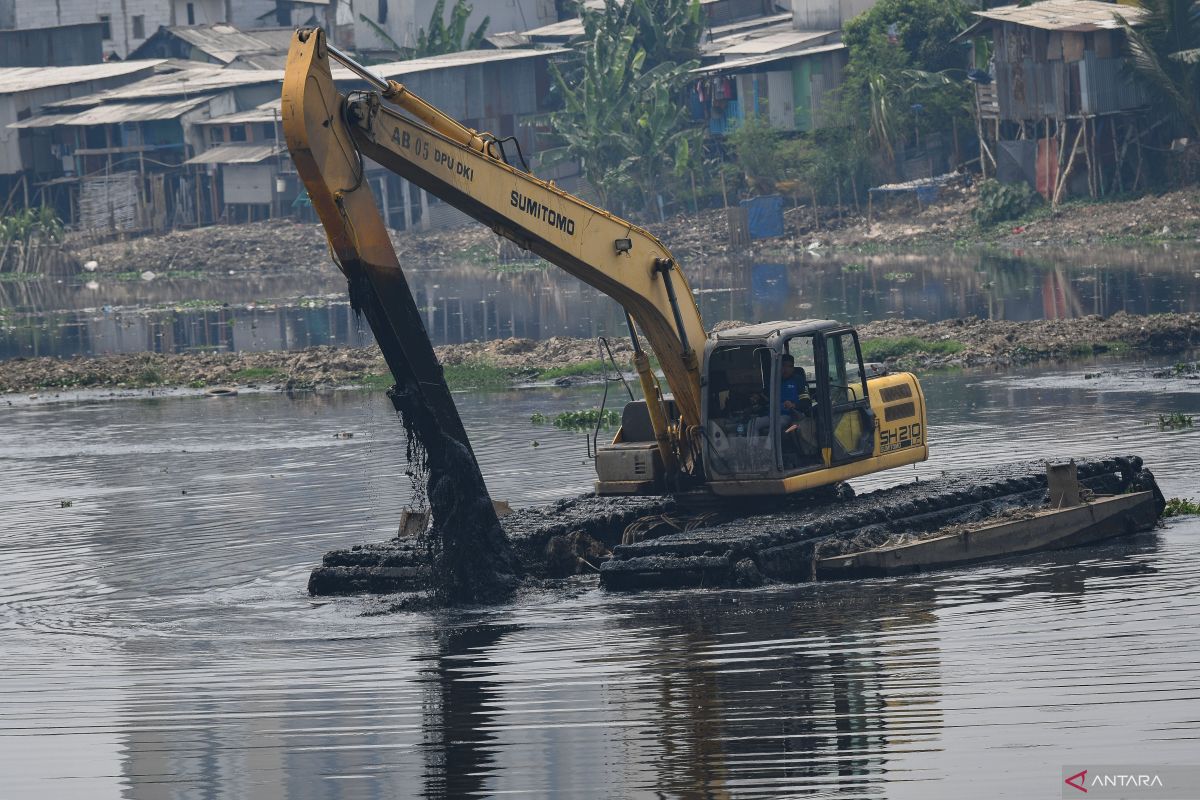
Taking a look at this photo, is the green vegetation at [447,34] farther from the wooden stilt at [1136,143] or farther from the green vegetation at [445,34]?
the wooden stilt at [1136,143]

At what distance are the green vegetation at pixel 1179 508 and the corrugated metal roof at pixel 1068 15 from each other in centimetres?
4238

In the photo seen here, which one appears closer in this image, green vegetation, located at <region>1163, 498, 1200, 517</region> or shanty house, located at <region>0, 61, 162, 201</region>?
green vegetation, located at <region>1163, 498, 1200, 517</region>

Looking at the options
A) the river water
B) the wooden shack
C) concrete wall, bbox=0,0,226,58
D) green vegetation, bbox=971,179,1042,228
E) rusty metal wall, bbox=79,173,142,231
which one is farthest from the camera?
concrete wall, bbox=0,0,226,58

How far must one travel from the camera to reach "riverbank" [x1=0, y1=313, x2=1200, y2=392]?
39.3 m

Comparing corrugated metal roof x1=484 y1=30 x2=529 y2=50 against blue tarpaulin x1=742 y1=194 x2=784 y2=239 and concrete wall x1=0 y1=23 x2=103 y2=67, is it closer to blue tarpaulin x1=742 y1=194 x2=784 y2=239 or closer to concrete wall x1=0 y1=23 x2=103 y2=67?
blue tarpaulin x1=742 y1=194 x2=784 y2=239

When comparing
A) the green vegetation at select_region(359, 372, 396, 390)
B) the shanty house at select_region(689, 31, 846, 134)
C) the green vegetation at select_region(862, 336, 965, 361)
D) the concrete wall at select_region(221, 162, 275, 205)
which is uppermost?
the shanty house at select_region(689, 31, 846, 134)

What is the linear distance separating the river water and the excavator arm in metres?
2.80

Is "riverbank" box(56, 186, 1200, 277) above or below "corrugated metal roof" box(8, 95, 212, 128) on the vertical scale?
below

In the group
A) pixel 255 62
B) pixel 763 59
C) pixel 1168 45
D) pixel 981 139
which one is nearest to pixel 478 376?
pixel 1168 45

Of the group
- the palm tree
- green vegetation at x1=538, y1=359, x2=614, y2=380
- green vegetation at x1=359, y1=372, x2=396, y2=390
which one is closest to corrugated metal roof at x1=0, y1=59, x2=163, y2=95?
the palm tree

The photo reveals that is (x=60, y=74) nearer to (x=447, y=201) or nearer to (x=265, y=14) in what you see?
(x=265, y=14)

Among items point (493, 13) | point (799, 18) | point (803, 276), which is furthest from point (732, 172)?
point (493, 13)

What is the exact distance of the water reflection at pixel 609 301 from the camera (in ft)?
162

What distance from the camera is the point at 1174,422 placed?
2959cm
